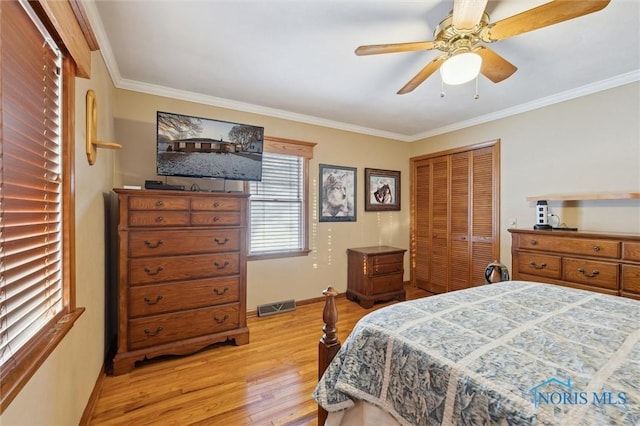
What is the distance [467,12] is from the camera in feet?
4.50

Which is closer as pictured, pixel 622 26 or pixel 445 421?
pixel 445 421

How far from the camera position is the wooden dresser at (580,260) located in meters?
2.18

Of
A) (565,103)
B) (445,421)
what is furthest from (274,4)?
(565,103)

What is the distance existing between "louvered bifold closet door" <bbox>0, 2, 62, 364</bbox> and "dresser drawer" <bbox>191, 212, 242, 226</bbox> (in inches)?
44.6

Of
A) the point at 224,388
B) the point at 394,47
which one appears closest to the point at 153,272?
the point at 224,388

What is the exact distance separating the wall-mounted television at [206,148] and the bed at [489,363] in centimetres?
176

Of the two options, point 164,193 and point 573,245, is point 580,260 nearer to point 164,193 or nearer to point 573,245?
point 573,245

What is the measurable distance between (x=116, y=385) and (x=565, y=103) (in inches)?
189

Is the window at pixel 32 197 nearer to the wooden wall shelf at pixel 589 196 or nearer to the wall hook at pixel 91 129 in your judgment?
the wall hook at pixel 91 129

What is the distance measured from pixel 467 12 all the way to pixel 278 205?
2.64m

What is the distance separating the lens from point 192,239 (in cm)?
238

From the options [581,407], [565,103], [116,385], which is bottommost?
[116,385]

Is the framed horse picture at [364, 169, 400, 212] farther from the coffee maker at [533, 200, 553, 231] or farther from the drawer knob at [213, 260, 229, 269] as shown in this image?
the drawer knob at [213, 260, 229, 269]

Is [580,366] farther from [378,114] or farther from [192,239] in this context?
[378,114]
